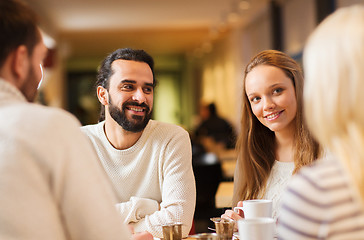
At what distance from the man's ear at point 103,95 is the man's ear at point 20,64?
118cm

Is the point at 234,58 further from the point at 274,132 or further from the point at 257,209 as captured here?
the point at 257,209

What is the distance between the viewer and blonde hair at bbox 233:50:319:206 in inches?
81.0

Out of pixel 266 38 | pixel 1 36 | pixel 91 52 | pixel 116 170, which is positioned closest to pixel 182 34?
pixel 266 38

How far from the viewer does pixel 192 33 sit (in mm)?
12016

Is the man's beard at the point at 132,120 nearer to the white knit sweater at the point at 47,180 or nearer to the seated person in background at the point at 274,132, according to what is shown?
the seated person in background at the point at 274,132

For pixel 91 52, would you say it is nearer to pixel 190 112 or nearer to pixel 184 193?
pixel 190 112

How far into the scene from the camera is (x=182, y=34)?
1219cm

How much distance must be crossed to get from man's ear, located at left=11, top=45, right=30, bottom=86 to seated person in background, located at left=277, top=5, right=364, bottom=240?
26.5 inches

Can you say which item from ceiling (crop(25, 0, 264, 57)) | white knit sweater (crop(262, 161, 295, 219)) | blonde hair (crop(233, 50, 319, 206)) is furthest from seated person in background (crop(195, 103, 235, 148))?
white knit sweater (crop(262, 161, 295, 219))

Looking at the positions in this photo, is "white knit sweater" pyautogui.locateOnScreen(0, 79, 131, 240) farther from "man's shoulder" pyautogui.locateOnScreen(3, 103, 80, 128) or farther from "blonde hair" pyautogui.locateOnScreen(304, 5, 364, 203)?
"blonde hair" pyautogui.locateOnScreen(304, 5, 364, 203)

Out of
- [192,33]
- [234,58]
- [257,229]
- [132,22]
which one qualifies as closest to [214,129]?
[234,58]

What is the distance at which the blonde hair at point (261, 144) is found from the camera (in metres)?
2.06

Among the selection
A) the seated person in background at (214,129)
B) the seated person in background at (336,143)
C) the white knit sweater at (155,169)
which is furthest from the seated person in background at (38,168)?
the seated person in background at (214,129)

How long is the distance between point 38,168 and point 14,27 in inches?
13.3
